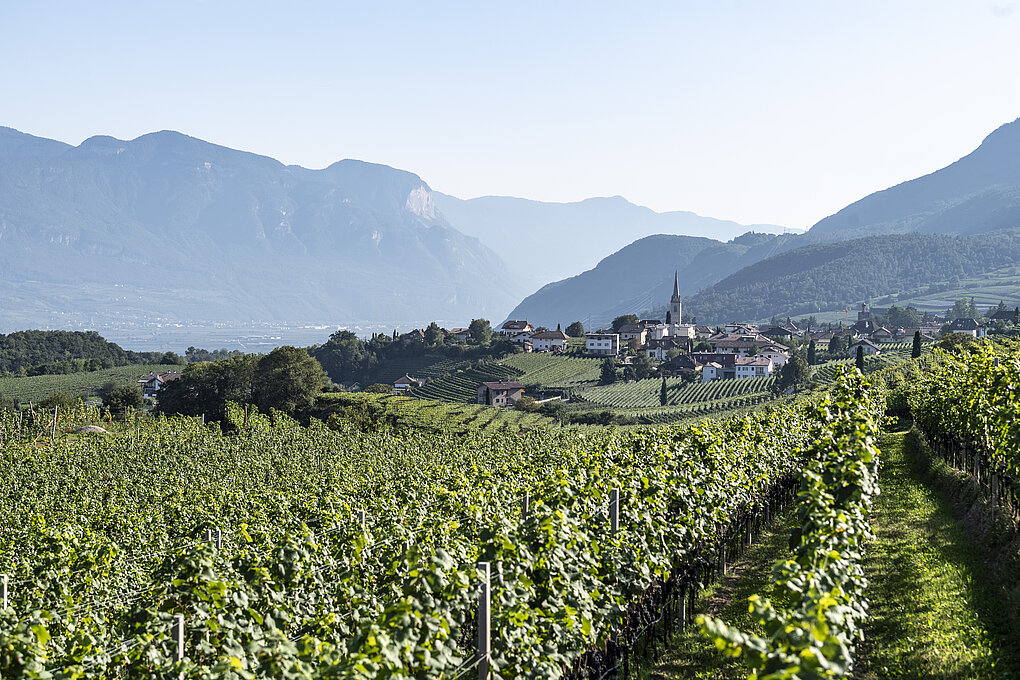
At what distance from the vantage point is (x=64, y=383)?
6712 centimetres

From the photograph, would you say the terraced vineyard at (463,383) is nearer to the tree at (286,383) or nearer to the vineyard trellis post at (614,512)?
the tree at (286,383)

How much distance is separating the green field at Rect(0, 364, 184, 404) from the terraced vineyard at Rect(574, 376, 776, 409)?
43564mm

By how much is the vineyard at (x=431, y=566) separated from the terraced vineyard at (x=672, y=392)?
54.0 metres

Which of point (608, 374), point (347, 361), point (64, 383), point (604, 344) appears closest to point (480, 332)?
point (604, 344)

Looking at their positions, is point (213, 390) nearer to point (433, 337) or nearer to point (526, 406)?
point (526, 406)

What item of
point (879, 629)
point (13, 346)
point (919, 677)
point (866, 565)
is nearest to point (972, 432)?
point (866, 565)

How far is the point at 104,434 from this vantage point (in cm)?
2823

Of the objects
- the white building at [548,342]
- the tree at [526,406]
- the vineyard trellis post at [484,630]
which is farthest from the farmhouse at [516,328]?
the vineyard trellis post at [484,630]

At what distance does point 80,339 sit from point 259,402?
61057mm

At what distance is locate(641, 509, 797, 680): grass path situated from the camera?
7.41 m

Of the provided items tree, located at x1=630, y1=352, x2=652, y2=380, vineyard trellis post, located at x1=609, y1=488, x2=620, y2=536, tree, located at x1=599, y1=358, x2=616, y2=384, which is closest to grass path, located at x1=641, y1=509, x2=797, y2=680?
vineyard trellis post, located at x1=609, y1=488, x2=620, y2=536

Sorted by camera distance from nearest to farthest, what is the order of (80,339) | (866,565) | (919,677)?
(919,677) < (866,565) < (80,339)

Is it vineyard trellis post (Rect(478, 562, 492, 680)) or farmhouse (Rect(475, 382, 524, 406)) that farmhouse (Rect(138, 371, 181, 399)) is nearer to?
farmhouse (Rect(475, 382, 524, 406))

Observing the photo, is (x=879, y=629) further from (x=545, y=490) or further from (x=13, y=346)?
(x=13, y=346)
